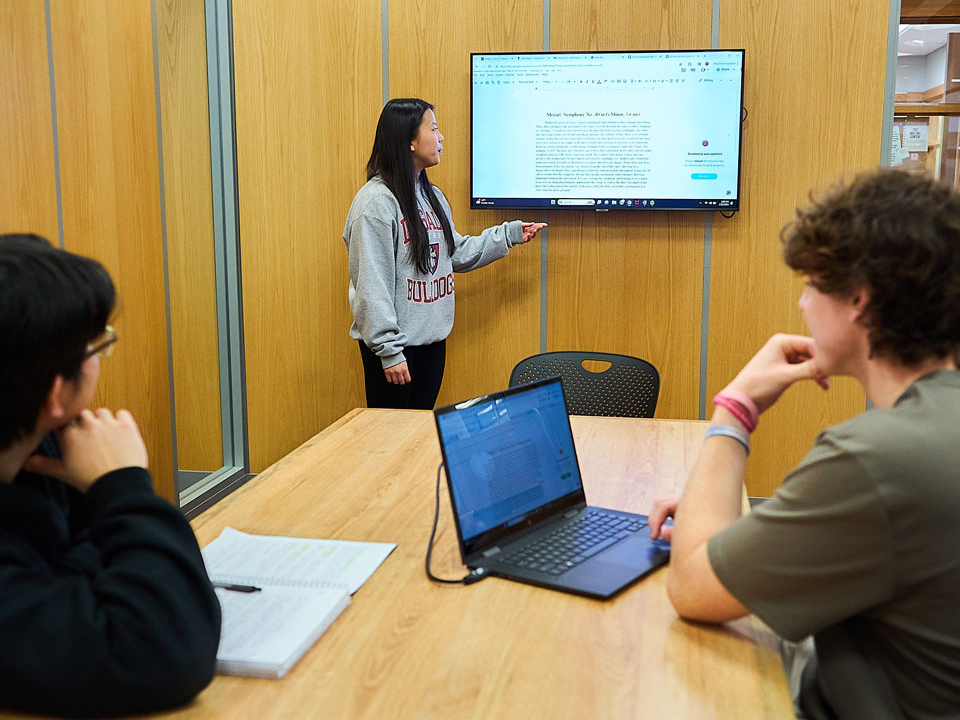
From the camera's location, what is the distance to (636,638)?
116 cm

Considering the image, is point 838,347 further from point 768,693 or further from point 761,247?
point 761,247

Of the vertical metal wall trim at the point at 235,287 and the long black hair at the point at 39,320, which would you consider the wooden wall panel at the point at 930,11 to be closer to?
the vertical metal wall trim at the point at 235,287

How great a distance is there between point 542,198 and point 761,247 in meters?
0.97

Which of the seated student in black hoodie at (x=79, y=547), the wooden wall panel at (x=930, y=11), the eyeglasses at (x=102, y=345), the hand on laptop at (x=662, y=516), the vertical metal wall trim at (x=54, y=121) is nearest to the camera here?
the seated student in black hoodie at (x=79, y=547)

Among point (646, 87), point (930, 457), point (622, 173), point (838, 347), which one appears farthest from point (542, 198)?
point (930, 457)

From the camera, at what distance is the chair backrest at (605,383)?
2.79m

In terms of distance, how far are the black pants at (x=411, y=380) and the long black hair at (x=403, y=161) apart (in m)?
0.34

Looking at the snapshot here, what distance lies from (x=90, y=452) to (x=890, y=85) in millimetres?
3527

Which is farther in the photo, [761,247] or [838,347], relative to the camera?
[761,247]

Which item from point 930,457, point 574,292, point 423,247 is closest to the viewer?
point 930,457

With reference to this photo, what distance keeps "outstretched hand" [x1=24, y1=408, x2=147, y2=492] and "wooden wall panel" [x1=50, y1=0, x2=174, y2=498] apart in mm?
1899

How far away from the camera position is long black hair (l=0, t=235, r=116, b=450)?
928 mm

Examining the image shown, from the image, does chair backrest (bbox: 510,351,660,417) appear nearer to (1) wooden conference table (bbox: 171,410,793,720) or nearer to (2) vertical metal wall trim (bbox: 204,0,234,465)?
(1) wooden conference table (bbox: 171,410,793,720)

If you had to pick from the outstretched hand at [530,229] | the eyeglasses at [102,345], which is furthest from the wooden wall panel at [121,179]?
the eyeglasses at [102,345]
